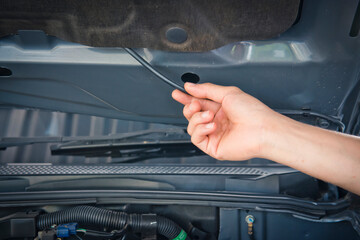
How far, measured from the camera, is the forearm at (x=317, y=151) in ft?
2.68

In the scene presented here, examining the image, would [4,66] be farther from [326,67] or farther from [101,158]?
[326,67]

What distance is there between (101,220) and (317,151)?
68cm

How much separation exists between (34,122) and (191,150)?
0.67 metres

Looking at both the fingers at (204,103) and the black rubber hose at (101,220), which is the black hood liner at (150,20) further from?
the black rubber hose at (101,220)

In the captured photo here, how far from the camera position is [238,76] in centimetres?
118

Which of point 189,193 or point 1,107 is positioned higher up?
point 1,107

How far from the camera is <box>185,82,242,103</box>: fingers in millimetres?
986

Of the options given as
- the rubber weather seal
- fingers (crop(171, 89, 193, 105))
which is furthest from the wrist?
the rubber weather seal

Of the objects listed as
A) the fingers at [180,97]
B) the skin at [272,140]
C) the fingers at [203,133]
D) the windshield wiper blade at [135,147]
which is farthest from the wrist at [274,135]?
the windshield wiper blade at [135,147]

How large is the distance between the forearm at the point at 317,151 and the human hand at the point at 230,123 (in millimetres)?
29

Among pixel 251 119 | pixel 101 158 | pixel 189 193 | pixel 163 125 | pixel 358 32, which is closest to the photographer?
pixel 251 119

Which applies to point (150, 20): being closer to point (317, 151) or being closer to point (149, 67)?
point (149, 67)

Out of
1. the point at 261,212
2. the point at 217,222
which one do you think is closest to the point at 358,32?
the point at 261,212

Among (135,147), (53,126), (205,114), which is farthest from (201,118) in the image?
(53,126)
